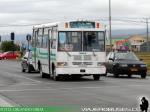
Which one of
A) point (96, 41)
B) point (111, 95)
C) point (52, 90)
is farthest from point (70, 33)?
point (111, 95)

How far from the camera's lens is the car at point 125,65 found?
33.8 meters

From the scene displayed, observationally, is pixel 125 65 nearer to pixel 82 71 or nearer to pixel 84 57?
pixel 84 57

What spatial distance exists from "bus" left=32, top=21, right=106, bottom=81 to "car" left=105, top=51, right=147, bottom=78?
3500 millimetres

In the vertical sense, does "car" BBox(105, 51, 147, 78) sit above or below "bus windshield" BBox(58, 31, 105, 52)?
below

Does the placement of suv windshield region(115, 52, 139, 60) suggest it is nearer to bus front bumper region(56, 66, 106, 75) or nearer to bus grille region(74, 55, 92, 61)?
bus front bumper region(56, 66, 106, 75)

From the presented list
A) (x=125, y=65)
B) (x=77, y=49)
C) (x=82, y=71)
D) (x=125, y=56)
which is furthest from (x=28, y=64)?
(x=82, y=71)

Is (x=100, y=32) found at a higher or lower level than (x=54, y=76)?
higher

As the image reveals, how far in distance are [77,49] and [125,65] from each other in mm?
4979

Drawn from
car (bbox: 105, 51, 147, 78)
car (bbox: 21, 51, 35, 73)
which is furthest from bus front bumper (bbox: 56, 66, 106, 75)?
car (bbox: 21, 51, 35, 73)

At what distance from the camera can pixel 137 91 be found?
71.9 ft

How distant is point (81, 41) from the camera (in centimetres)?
2997

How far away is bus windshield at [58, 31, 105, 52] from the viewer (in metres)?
29.8

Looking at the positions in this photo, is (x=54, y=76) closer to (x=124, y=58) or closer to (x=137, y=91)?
(x=124, y=58)

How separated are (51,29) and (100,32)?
2.68 meters
